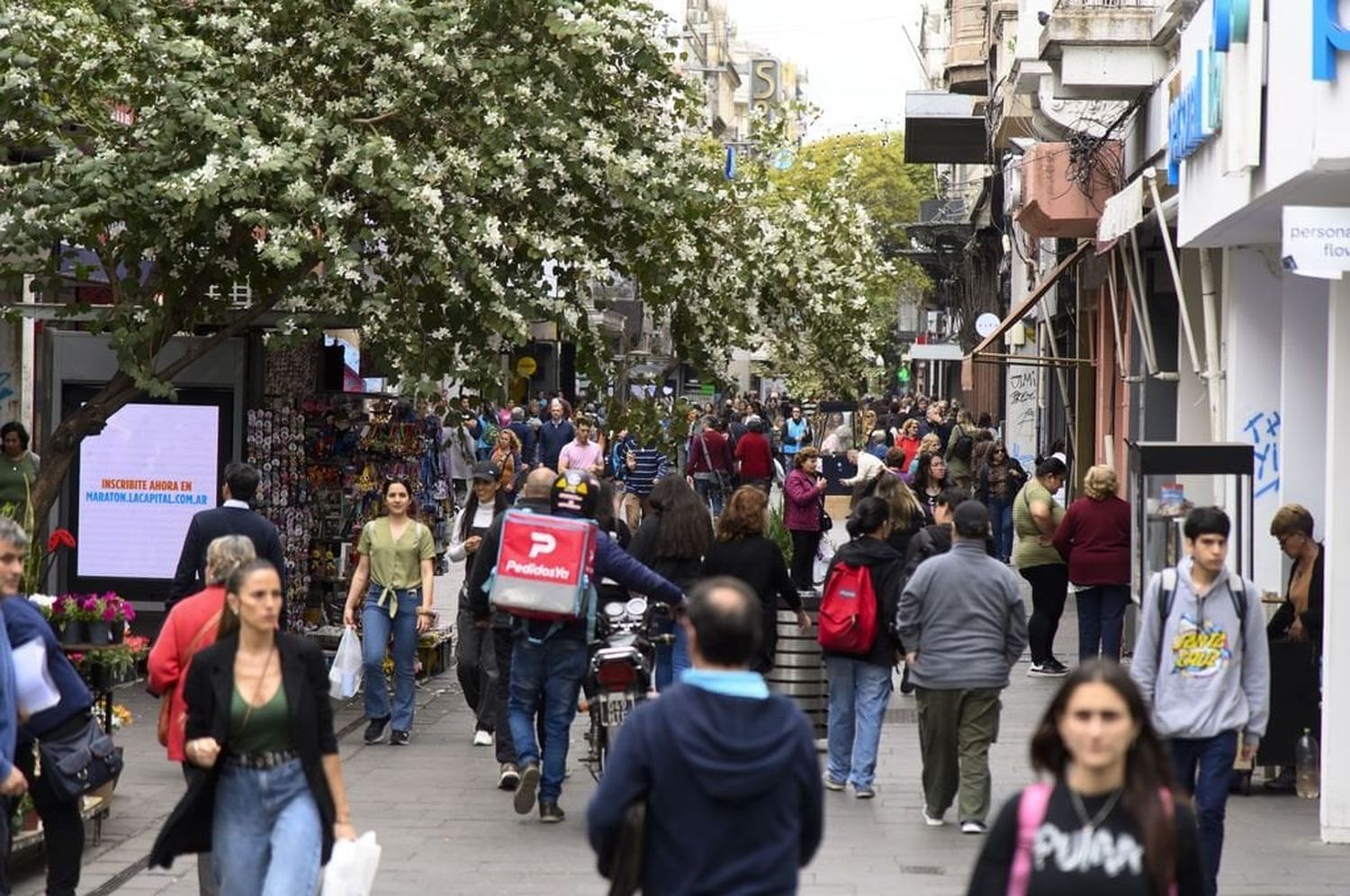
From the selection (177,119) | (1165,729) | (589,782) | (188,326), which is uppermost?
(177,119)

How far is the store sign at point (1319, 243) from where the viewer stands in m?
10.1

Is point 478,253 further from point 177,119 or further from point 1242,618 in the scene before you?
point 1242,618

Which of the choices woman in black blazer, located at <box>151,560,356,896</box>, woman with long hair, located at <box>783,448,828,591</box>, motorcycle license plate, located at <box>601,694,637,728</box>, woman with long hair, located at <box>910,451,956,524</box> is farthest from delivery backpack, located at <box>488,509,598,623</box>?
woman with long hair, located at <box>783,448,828,591</box>

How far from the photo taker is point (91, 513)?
1688 cm

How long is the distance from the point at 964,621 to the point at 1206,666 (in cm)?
231

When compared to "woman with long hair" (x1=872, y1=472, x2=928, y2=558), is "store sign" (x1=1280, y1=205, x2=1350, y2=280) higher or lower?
higher

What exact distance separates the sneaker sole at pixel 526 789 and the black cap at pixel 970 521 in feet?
7.72

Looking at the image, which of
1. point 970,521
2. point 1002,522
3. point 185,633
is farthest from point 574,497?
point 1002,522

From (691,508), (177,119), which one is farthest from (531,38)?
(691,508)

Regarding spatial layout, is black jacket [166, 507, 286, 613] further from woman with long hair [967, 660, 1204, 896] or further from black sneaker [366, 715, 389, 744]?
woman with long hair [967, 660, 1204, 896]

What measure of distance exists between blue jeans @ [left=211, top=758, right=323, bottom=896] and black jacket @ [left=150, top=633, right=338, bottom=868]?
0.04 meters

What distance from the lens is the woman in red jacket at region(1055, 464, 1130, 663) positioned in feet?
51.4

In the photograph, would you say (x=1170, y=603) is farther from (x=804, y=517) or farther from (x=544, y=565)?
(x=804, y=517)

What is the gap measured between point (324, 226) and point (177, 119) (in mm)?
1137
